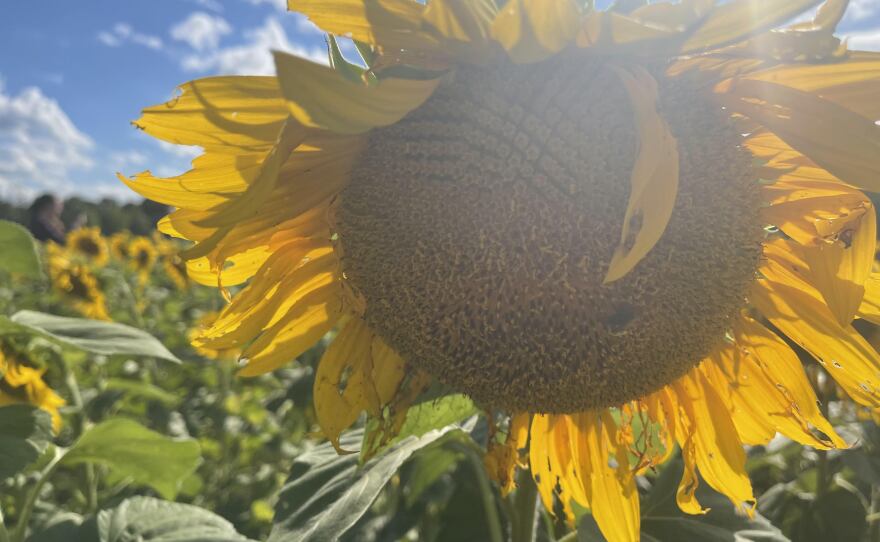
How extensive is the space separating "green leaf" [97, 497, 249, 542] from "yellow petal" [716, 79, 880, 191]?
1446 millimetres

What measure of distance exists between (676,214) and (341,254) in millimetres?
590

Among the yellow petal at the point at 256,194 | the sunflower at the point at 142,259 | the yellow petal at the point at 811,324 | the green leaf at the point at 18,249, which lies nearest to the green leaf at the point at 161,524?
the green leaf at the point at 18,249

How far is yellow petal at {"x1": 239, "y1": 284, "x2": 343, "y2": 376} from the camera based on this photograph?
147 cm

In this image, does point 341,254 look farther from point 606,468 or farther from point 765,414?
point 765,414

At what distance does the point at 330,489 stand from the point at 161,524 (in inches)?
27.7

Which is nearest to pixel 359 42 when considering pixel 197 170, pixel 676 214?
pixel 197 170

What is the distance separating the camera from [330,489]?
4.62ft

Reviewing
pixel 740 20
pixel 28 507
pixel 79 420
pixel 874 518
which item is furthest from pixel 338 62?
pixel 79 420

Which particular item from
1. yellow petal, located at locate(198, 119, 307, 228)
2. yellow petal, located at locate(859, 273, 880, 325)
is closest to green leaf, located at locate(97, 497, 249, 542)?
yellow petal, located at locate(198, 119, 307, 228)

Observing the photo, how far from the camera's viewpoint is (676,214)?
1103 millimetres

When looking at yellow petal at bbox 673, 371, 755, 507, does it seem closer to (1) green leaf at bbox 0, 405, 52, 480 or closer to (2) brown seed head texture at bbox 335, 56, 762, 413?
(2) brown seed head texture at bbox 335, 56, 762, 413

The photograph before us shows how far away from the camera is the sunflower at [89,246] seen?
9086mm

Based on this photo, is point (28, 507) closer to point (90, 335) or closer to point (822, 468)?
point (90, 335)

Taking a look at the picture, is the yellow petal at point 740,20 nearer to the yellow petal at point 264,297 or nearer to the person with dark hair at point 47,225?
the yellow petal at point 264,297
